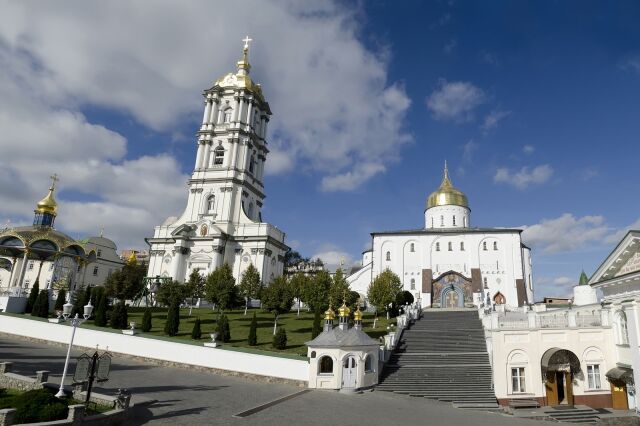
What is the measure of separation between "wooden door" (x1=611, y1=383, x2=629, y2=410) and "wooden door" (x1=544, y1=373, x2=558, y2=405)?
285cm

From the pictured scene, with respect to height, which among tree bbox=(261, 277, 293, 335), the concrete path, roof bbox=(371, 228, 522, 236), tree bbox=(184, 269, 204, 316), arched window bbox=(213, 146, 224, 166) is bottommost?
the concrete path

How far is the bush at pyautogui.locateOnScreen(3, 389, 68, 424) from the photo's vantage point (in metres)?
10.7

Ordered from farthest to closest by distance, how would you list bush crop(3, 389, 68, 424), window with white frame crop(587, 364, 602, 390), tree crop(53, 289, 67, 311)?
tree crop(53, 289, 67, 311)
window with white frame crop(587, 364, 602, 390)
bush crop(3, 389, 68, 424)

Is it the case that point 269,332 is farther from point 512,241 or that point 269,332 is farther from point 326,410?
point 512,241

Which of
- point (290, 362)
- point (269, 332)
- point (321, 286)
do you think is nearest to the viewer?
point (290, 362)

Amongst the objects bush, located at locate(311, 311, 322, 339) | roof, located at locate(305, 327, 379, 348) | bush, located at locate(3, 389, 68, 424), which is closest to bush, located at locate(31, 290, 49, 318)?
bush, located at locate(311, 311, 322, 339)

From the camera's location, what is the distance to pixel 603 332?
22.6m

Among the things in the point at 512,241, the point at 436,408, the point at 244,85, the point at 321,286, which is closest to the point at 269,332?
the point at 321,286

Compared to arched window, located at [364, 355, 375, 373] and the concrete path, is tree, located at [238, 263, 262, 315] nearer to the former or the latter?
the concrete path

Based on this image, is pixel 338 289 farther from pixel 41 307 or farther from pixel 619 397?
pixel 41 307

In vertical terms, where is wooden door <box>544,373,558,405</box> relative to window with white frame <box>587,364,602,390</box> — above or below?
below

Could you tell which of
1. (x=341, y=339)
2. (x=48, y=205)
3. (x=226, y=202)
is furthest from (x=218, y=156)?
(x=341, y=339)

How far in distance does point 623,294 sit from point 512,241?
Answer: 101 feet

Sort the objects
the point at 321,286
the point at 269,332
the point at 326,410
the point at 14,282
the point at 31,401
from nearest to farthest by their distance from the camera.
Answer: the point at 31,401
the point at 326,410
the point at 269,332
the point at 321,286
the point at 14,282
